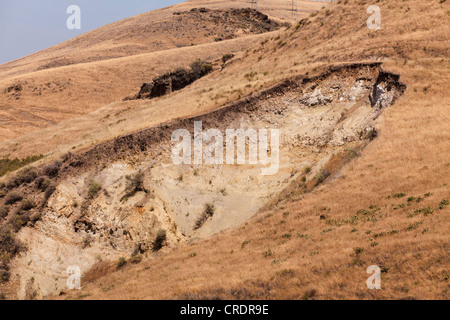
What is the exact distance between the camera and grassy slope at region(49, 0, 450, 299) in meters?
10.1

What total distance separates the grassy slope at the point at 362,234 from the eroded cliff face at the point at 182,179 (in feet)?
4.95

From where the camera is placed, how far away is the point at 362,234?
1236 cm

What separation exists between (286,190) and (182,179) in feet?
19.4

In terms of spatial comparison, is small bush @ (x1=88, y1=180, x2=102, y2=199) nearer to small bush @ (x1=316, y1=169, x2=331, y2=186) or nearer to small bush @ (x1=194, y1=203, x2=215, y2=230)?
small bush @ (x1=194, y1=203, x2=215, y2=230)

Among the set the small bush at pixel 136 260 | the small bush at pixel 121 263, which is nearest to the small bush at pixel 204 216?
the small bush at pixel 136 260

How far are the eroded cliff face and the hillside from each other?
79mm

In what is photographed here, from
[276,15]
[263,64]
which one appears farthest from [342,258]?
[276,15]

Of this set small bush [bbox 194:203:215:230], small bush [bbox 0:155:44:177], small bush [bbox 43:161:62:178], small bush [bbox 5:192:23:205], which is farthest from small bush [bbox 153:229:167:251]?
small bush [bbox 0:155:44:177]

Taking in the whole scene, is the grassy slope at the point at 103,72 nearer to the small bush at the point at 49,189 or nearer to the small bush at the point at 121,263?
the small bush at the point at 49,189

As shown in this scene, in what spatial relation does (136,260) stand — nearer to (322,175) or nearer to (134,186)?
Result: (134,186)

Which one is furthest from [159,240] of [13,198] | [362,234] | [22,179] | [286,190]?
[22,179]

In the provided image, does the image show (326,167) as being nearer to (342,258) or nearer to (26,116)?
(342,258)

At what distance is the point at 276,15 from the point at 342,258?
97864 millimetres

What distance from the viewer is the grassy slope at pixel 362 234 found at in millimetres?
10094
